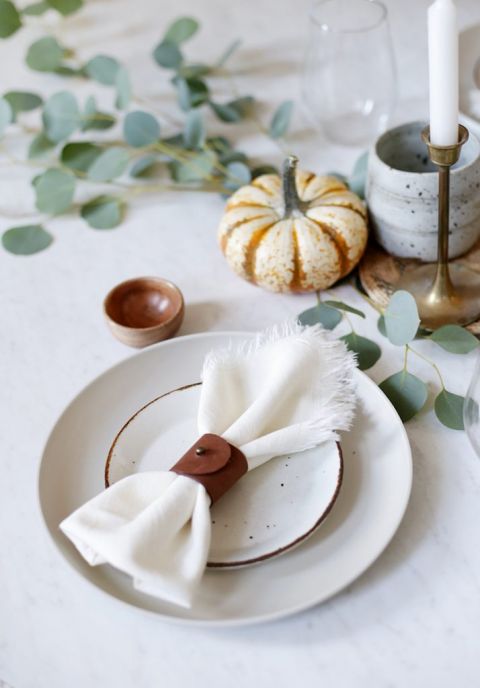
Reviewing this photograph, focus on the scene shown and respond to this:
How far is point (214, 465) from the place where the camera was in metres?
0.68

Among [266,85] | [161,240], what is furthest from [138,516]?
[266,85]

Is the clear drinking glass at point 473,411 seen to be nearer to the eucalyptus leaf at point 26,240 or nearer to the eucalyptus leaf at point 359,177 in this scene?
the eucalyptus leaf at point 359,177

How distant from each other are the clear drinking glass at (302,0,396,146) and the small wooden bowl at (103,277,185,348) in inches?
15.1

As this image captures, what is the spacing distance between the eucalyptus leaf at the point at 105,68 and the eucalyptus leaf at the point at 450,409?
736mm

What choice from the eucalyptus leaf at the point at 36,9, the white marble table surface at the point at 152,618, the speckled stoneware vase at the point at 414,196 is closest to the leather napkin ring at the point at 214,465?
the white marble table surface at the point at 152,618

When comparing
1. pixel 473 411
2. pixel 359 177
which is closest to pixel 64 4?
pixel 359 177

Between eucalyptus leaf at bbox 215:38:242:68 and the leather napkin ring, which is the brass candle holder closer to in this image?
the leather napkin ring

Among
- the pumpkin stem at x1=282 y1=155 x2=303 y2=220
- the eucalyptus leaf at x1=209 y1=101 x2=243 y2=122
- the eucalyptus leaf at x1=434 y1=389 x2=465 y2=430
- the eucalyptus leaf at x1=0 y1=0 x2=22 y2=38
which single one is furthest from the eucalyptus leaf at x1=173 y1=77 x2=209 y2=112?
the eucalyptus leaf at x1=434 y1=389 x2=465 y2=430

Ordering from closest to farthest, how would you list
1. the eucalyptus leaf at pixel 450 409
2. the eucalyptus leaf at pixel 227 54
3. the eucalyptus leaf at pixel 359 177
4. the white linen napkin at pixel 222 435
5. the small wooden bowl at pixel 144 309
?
the white linen napkin at pixel 222 435
the eucalyptus leaf at pixel 450 409
the small wooden bowl at pixel 144 309
the eucalyptus leaf at pixel 359 177
the eucalyptus leaf at pixel 227 54

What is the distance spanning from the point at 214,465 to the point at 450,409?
0.24m

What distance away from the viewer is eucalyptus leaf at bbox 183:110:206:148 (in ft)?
3.66

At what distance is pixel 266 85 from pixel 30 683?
0.93 m

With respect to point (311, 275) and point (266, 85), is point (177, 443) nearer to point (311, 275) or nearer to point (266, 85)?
point (311, 275)

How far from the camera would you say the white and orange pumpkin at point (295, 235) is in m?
0.88
